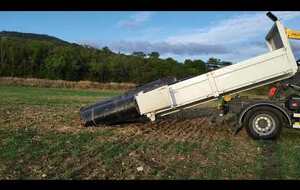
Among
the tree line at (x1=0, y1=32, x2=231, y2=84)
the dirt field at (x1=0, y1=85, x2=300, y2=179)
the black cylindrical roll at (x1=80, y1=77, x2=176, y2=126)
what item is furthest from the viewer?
the tree line at (x1=0, y1=32, x2=231, y2=84)

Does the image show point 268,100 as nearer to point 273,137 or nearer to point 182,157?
point 273,137

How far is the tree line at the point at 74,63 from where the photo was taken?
62844mm

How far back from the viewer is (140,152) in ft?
32.4

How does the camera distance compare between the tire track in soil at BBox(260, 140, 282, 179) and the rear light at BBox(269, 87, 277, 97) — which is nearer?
the tire track in soil at BBox(260, 140, 282, 179)

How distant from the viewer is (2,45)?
7644cm

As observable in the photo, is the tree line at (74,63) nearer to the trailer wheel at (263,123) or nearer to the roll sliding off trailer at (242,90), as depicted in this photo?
the roll sliding off trailer at (242,90)

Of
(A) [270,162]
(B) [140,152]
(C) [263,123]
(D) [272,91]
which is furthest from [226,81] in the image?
(B) [140,152]

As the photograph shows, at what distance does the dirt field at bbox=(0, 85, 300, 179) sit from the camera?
8.16 m

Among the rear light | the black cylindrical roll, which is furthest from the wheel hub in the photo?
the black cylindrical roll

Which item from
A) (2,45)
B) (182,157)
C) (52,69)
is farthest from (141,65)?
(182,157)

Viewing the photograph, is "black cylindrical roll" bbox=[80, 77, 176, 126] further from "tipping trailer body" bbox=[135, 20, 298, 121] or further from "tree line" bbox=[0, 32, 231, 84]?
"tree line" bbox=[0, 32, 231, 84]

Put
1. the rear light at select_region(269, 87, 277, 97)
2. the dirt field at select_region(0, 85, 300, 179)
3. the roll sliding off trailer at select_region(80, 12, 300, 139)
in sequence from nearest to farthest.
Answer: the dirt field at select_region(0, 85, 300, 179) → the roll sliding off trailer at select_region(80, 12, 300, 139) → the rear light at select_region(269, 87, 277, 97)

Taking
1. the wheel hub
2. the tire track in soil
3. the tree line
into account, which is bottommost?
the tire track in soil

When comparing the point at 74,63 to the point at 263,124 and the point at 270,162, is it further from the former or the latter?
the point at 270,162
